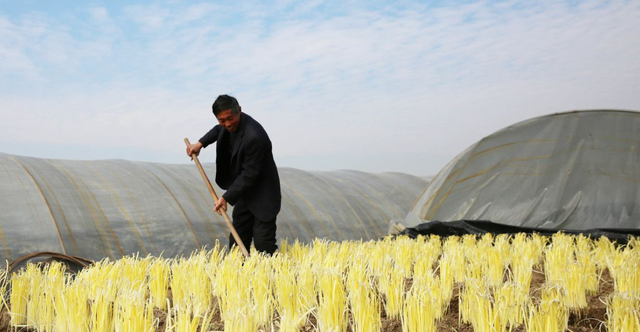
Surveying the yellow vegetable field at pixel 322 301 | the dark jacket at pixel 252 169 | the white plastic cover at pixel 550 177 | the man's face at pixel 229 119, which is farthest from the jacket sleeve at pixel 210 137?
the white plastic cover at pixel 550 177

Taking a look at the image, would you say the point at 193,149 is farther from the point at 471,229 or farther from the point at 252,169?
the point at 471,229

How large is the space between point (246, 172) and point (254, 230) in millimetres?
508

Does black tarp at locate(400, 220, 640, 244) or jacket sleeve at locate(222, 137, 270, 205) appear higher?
jacket sleeve at locate(222, 137, 270, 205)

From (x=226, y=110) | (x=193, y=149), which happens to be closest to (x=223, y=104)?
(x=226, y=110)

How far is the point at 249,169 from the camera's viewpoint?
13.9 ft

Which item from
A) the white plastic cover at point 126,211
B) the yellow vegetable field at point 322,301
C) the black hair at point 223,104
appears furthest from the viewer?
the white plastic cover at point 126,211

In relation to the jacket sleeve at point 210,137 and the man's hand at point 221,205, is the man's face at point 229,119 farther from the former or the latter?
the man's hand at point 221,205

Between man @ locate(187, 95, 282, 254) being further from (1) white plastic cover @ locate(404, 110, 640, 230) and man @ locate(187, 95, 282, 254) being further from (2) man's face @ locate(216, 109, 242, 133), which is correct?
(1) white plastic cover @ locate(404, 110, 640, 230)

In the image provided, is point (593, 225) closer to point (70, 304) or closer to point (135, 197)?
point (135, 197)

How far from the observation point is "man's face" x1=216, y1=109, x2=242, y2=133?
4.08 metres

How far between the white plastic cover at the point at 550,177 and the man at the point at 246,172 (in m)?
3.06

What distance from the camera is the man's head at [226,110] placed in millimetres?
4059

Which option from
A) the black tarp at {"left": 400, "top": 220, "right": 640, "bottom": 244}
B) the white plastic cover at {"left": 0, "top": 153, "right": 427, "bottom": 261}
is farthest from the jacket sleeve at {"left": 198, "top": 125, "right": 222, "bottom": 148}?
the black tarp at {"left": 400, "top": 220, "right": 640, "bottom": 244}

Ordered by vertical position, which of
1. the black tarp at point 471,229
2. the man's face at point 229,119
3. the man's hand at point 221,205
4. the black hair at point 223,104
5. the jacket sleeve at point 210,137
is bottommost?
the black tarp at point 471,229
